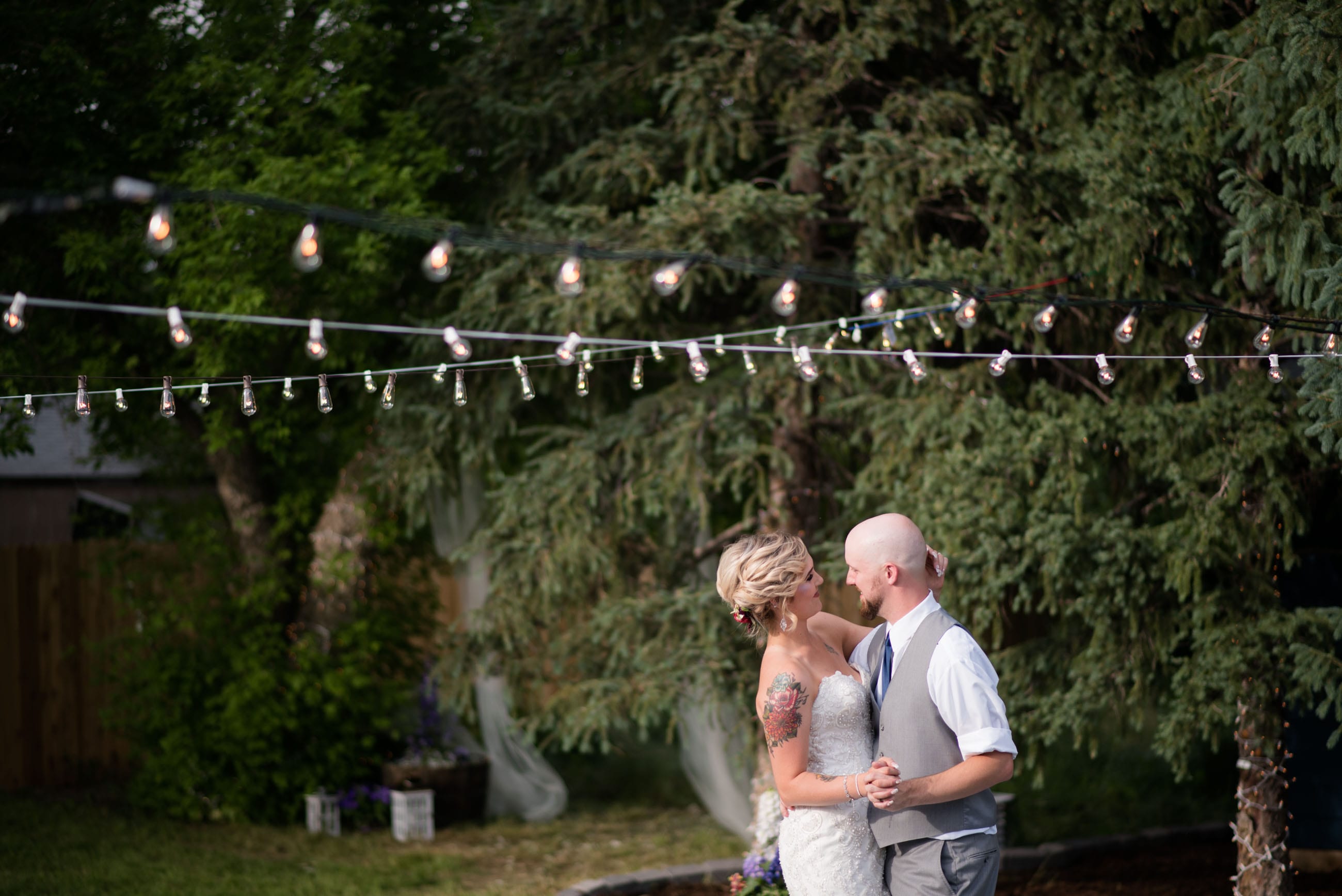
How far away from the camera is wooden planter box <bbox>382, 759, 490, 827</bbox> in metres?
8.17

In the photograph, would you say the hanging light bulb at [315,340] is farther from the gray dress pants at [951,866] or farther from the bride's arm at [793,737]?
the gray dress pants at [951,866]

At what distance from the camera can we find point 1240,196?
16.4 ft

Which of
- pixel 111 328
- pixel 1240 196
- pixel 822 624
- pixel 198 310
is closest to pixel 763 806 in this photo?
pixel 822 624

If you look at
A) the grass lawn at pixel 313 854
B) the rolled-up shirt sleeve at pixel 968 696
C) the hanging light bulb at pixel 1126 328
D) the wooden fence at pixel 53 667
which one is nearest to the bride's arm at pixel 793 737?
the rolled-up shirt sleeve at pixel 968 696

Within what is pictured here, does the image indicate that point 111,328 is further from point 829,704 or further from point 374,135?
point 829,704

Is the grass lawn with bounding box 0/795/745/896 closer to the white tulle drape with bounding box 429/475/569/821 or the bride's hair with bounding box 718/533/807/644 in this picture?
the white tulle drape with bounding box 429/475/569/821

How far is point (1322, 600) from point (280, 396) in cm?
→ 614

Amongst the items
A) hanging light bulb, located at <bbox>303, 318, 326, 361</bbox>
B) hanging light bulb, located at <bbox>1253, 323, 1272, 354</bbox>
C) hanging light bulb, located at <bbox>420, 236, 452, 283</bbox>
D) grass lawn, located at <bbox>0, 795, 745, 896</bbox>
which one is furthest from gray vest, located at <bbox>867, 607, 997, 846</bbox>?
grass lawn, located at <bbox>0, 795, 745, 896</bbox>

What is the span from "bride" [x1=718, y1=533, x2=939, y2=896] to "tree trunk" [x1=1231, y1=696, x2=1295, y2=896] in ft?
9.68

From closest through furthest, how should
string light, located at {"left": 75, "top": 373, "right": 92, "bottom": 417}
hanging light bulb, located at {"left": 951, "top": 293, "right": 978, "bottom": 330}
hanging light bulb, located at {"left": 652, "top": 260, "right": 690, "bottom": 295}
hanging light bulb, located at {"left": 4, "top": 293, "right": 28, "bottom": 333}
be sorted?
1. hanging light bulb, located at {"left": 652, "top": 260, "right": 690, "bottom": 295}
2. hanging light bulb, located at {"left": 4, "top": 293, "right": 28, "bottom": 333}
3. hanging light bulb, located at {"left": 951, "top": 293, "right": 978, "bottom": 330}
4. string light, located at {"left": 75, "top": 373, "right": 92, "bottom": 417}

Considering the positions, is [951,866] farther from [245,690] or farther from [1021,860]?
[245,690]

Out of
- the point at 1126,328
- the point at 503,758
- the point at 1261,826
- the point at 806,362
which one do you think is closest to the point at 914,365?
the point at 806,362

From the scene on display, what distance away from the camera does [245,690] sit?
8.05 m

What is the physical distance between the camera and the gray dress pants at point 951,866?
2.96 metres
